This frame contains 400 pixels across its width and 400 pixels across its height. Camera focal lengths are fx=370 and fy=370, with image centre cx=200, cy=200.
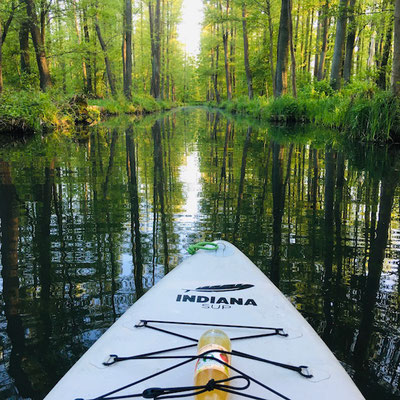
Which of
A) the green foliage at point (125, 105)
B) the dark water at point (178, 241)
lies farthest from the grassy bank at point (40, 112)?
the dark water at point (178, 241)

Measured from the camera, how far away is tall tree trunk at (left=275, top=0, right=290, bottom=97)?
15242mm

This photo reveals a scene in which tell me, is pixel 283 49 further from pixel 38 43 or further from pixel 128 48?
pixel 128 48

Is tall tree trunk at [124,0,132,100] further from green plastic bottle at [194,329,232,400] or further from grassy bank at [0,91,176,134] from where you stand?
green plastic bottle at [194,329,232,400]

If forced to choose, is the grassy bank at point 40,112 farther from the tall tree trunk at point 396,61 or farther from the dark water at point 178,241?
the tall tree trunk at point 396,61

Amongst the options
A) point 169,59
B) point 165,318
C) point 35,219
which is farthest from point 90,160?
point 169,59

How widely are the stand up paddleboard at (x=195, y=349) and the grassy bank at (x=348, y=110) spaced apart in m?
8.40

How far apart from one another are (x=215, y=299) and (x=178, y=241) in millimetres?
1564

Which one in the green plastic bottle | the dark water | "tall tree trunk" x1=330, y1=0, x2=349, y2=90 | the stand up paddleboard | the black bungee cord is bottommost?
the dark water

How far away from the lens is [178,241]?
349cm

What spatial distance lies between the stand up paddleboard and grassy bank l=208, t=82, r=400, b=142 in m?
8.40

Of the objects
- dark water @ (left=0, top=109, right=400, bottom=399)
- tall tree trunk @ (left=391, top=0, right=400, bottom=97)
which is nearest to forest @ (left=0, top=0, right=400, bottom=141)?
tall tree trunk @ (left=391, top=0, right=400, bottom=97)

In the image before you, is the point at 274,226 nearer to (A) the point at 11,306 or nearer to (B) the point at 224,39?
(A) the point at 11,306

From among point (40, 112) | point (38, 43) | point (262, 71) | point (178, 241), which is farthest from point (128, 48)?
point (178, 241)

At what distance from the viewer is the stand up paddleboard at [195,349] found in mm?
1283
